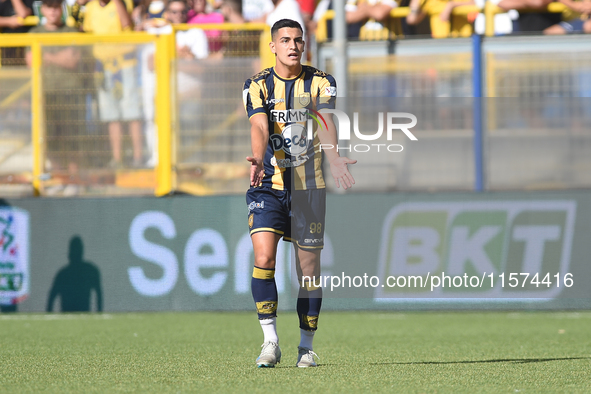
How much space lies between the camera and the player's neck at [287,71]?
5551mm

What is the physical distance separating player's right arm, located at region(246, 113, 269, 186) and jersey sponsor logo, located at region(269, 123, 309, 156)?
0.17 m

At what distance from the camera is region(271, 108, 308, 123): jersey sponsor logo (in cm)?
559

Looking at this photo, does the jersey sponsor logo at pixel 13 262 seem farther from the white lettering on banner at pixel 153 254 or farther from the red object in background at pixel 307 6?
the red object in background at pixel 307 6

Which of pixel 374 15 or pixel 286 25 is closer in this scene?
pixel 286 25

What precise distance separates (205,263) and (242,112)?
1738mm

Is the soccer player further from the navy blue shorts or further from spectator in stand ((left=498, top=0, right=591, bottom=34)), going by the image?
spectator in stand ((left=498, top=0, right=591, bottom=34))

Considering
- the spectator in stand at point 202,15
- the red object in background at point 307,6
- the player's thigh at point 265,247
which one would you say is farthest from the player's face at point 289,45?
the spectator in stand at point 202,15

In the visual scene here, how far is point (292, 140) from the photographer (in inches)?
221

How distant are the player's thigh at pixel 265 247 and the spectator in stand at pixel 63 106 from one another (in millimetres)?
5015

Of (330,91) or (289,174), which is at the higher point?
(330,91)

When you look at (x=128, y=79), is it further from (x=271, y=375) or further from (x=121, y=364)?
(x=271, y=375)

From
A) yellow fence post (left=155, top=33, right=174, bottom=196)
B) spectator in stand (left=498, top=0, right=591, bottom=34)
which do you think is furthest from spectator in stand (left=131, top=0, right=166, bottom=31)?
spectator in stand (left=498, top=0, right=591, bottom=34)

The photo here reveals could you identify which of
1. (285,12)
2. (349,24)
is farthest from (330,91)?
(349,24)

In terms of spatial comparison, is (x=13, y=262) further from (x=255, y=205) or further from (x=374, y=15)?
(x=255, y=205)
